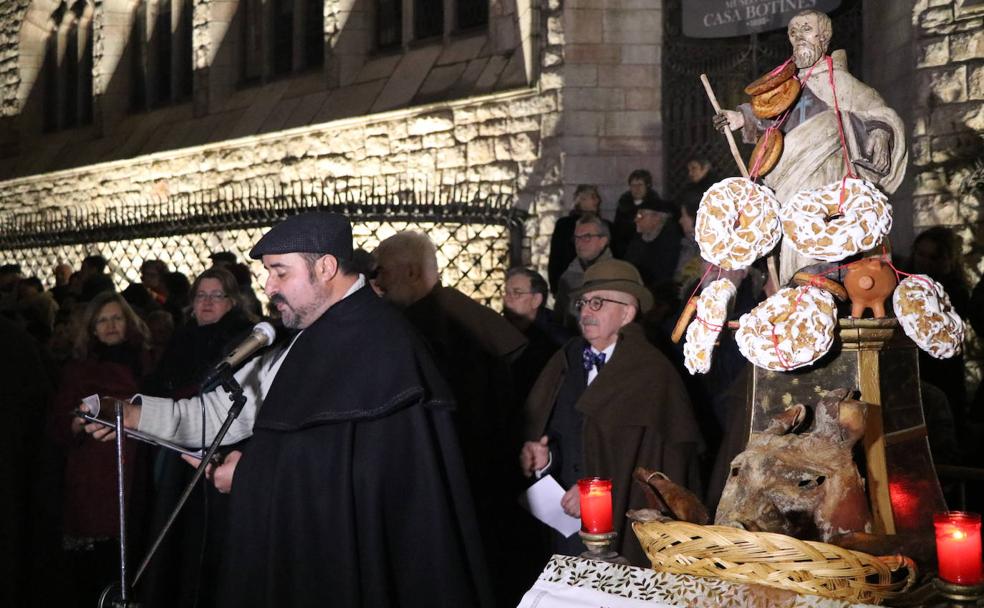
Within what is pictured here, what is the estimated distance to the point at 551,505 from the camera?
503cm

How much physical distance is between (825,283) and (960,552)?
105 centimetres

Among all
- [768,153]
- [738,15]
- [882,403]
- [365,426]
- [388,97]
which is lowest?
[365,426]

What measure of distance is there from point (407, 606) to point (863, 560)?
151cm

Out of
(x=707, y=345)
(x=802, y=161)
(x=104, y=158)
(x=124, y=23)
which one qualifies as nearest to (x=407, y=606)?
(x=707, y=345)

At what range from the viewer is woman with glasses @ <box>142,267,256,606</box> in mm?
5004

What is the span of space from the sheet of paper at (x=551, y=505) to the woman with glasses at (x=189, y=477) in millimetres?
1287

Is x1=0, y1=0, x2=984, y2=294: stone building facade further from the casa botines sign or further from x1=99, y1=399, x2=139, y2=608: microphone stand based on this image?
x1=99, y1=399, x2=139, y2=608: microphone stand

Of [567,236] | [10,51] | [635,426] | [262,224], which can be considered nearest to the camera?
[635,426]

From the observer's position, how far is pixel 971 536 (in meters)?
2.44

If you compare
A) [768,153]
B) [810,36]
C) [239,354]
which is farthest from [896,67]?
[239,354]

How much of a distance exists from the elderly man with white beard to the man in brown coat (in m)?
1.41

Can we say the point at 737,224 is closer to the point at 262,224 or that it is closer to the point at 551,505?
the point at 551,505

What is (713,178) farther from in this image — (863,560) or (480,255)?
(863,560)

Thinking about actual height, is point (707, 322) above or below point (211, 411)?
above
